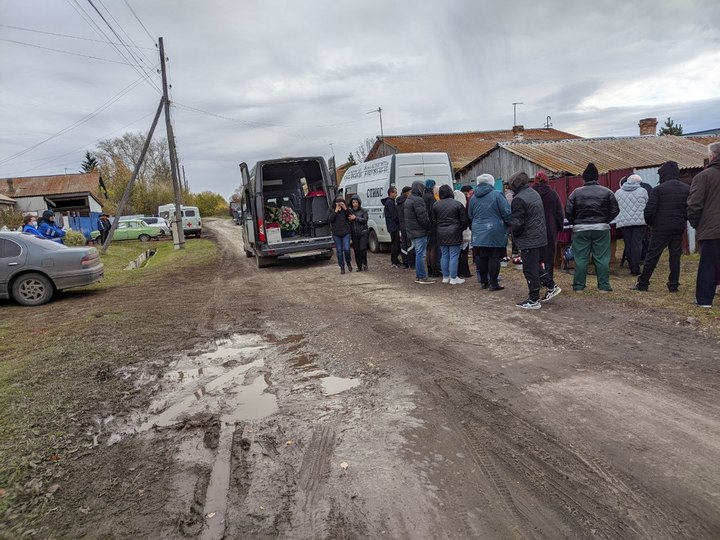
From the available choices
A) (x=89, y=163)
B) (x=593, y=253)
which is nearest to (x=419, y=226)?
(x=593, y=253)

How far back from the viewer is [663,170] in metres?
7.05

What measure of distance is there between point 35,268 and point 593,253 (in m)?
9.96

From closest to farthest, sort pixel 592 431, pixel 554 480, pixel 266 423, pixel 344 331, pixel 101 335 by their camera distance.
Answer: pixel 554 480
pixel 592 431
pixel 266 423
pixel 344 331
pixel 101 335

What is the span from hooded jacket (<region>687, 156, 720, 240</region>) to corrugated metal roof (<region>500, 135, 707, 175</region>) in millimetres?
11797

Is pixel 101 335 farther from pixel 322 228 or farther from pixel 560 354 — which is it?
pixel 322 228

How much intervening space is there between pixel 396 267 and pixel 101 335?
21.5 ft

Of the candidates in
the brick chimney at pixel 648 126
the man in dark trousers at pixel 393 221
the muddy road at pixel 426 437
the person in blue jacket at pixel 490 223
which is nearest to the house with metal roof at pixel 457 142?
the brick chimney at pixel 648 126

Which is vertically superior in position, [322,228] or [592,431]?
[322,228]

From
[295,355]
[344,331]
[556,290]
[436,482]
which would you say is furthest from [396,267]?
[436,482]

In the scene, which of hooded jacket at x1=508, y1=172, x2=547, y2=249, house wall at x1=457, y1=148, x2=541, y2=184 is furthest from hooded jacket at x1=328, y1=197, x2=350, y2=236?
house wall at x1=457, y1=148, x2=541, y2=184

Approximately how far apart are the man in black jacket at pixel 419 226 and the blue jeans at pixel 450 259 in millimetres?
350

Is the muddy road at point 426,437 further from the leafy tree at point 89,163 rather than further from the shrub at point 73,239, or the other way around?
the leafy tree at point 89,163

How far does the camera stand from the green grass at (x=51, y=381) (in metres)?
3.00

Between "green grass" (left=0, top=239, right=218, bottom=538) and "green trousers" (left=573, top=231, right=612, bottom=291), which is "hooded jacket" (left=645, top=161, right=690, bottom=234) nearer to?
"green trousers" (left=573, top=231, right=612, bottom=291)
